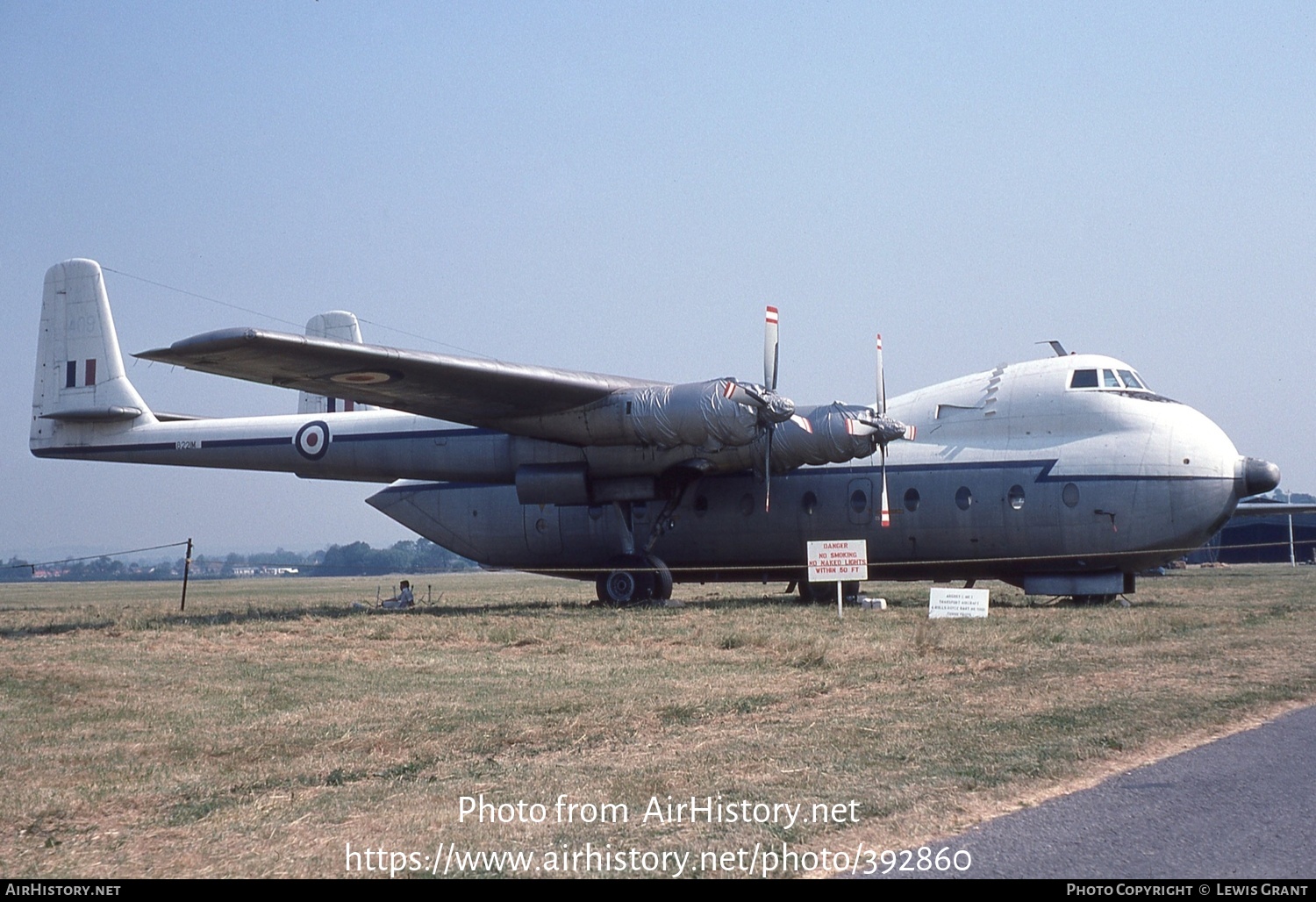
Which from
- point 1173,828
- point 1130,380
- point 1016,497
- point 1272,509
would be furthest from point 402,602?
point 1272,509

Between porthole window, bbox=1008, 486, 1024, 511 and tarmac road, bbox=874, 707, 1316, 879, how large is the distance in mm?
15585

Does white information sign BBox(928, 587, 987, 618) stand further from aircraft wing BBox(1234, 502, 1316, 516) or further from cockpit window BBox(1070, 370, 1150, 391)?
aircraft wing BBox(1234, 502, 1316, 516)

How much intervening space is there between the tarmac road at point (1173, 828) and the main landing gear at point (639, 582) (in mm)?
17296

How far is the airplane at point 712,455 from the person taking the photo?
22266 millimetres

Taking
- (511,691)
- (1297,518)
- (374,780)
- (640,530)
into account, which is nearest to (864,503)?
(640,530)

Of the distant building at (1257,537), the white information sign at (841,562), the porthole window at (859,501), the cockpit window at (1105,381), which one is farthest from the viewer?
the distant building at (1257,537)

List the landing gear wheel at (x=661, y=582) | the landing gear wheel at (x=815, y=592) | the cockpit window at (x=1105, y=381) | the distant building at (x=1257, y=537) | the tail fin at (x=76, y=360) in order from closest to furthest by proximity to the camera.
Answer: the cockpit window at (x=1105, y=381)
the landing gear wheel at (x=661, y=582)
the landing gear wheel at (x=815, y=592)
the tail fin at (x=76, y=360)
the distant building at (x=1257, y=537)

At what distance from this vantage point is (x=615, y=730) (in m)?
9.41

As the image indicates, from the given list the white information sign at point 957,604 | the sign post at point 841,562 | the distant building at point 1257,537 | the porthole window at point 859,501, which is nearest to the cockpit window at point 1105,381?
the porthole window at point 859,501

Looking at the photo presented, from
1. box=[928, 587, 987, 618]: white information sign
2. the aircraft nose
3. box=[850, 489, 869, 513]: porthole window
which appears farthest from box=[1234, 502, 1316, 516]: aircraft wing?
box=[928, 587, 987, 618]: white information sign

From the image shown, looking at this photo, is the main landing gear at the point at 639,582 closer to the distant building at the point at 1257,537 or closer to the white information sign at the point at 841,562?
the white information sign at the point at 841,562

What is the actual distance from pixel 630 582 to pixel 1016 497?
326 inches

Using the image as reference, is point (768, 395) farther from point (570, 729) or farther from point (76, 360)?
point (76, 360)

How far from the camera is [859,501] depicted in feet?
80.7
